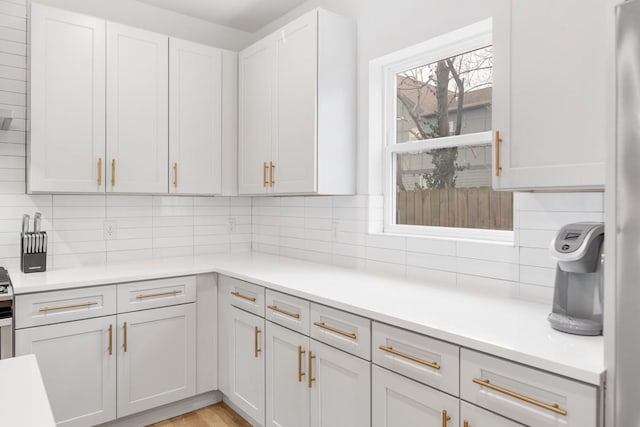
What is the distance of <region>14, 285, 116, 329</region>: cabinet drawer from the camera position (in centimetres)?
213

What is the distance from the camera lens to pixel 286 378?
211 cm

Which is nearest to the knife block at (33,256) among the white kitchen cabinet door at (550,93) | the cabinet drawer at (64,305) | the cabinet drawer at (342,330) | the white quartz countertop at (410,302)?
the white quartz countertop at (410,302)

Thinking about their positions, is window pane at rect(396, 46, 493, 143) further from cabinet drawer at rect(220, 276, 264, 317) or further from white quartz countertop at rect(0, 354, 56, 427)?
white quartz countertop at rect(0, 354, 56, 427)

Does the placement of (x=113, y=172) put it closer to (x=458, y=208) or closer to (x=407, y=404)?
(x=458, y=208)

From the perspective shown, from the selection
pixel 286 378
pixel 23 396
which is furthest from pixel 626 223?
pixel 286 378

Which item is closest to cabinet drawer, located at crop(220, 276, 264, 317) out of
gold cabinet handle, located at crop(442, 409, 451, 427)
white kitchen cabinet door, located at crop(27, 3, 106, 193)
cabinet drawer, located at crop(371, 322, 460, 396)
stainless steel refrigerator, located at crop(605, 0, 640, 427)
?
cabinet drawer, located at crop(371, 322, 460, 396)

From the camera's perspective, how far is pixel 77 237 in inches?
112

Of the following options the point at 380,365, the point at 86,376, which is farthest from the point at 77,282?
the point at 380,365

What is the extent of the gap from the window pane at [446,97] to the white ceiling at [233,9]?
1138mm

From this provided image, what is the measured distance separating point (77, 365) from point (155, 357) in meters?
0.39

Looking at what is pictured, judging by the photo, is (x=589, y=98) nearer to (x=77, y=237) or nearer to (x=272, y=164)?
(x=272, y=164)

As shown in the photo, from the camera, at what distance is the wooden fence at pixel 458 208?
2051mm

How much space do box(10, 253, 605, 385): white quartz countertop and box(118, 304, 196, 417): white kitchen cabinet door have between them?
24 cm

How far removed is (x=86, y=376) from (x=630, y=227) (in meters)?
2.46
